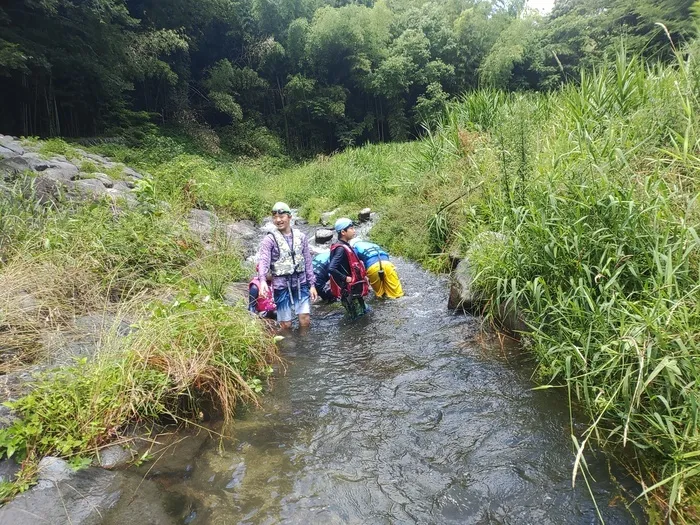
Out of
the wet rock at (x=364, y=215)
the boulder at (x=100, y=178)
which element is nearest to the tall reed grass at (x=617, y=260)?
the wet rock at (x=364, y=215)

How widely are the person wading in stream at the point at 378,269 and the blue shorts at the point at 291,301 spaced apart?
103 centimetres

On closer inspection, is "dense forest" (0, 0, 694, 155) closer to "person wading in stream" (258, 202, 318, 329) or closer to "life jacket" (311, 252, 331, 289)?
"life jacket" (311, 252, 331, 289)

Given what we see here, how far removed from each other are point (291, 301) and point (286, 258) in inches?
21.1

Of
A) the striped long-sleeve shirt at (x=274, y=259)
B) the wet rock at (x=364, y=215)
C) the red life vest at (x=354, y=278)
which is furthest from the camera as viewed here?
the wet rock at (x=364, y=215)

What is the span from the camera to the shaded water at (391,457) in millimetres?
2328

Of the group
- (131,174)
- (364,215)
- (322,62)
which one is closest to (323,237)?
(364,215)

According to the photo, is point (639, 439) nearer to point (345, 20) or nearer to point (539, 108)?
point (539, 108)

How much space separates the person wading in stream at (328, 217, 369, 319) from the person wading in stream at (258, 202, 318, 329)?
1.26 feet

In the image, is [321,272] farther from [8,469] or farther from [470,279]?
[8,469]

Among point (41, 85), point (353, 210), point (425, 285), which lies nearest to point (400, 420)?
point (425, 285)

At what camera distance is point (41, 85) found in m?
14.4

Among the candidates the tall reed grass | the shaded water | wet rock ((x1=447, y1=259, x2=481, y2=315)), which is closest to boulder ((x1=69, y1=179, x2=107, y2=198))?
the shaded water

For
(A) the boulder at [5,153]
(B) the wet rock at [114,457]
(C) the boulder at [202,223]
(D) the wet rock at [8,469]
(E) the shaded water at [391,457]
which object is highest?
(A) the boulder at [5,153]

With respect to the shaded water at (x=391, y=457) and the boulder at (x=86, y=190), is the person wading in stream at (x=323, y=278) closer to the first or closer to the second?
the shaded water at (x=391, y=457)
